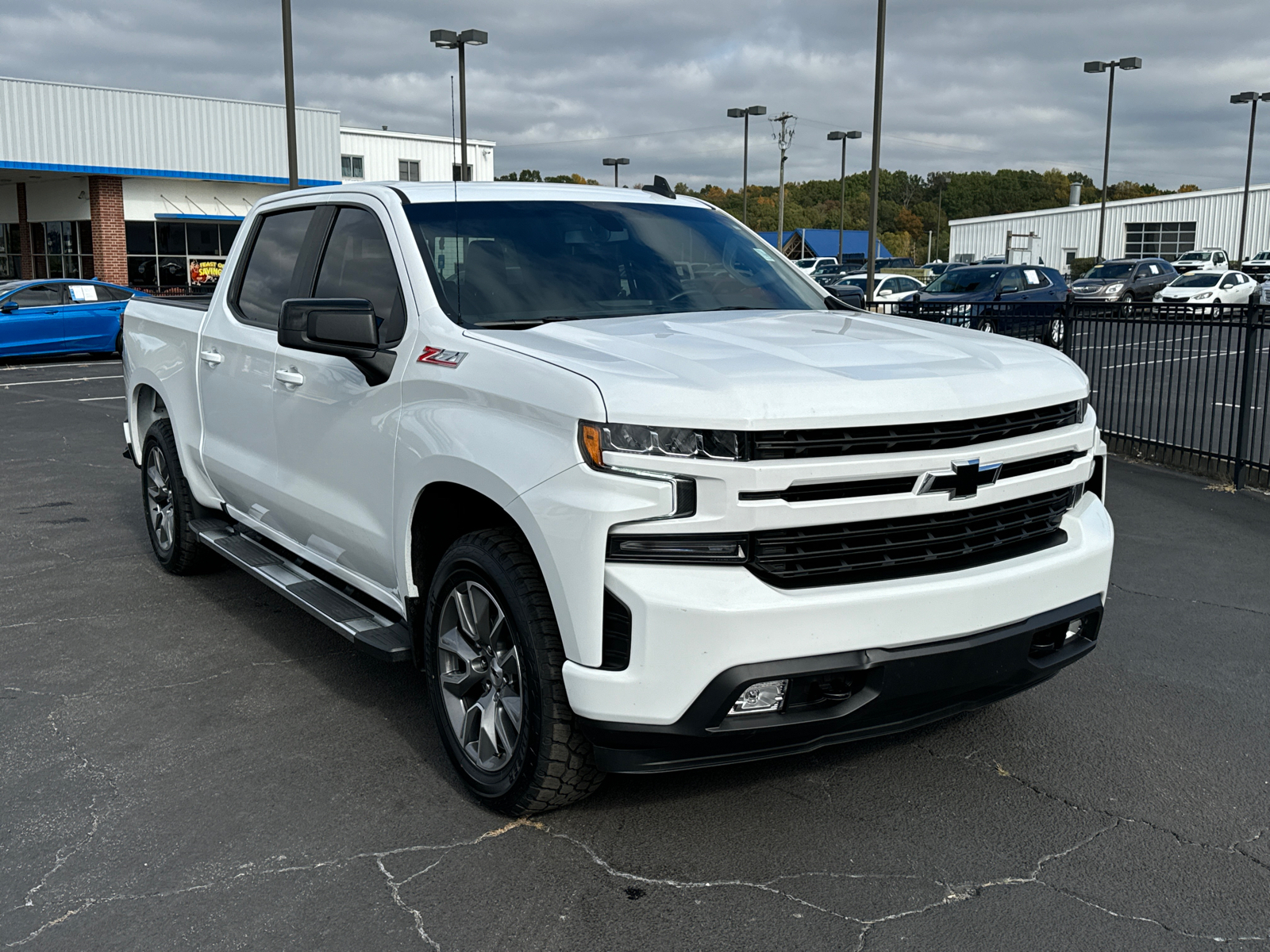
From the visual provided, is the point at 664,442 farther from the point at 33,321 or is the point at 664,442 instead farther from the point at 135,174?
the point at 135,174

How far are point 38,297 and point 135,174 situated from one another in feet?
49.2

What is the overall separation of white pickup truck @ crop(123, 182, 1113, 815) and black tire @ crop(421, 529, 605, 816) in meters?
0.01

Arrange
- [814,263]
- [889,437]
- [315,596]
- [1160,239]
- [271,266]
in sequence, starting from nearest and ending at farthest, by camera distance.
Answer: [889,437]
[315,596]
[271,266]
[814,263]
[1160,239]

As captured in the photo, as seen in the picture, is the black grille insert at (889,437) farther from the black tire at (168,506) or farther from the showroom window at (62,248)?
the showroom window at (62,248)

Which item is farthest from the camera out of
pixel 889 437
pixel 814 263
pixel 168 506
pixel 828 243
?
pixel 828 243

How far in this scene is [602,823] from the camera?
3686 millimetres

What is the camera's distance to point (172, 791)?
3.91 meters

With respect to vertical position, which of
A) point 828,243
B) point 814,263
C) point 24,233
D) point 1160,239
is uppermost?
point 1160,239

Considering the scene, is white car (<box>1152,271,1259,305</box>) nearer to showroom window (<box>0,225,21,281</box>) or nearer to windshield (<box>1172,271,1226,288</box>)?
windshield (<box>1172,271,1226,288</box>)

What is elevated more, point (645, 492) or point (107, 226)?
point (107, 226)

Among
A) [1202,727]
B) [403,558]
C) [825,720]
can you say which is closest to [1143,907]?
[825,720]

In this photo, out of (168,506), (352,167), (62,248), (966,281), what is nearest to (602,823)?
(168,506)

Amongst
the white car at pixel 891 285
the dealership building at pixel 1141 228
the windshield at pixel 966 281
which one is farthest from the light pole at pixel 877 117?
the dealership building at pixel 1141 228

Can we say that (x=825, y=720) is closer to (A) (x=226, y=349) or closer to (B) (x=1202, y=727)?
(B) (x=1202, y=727)
